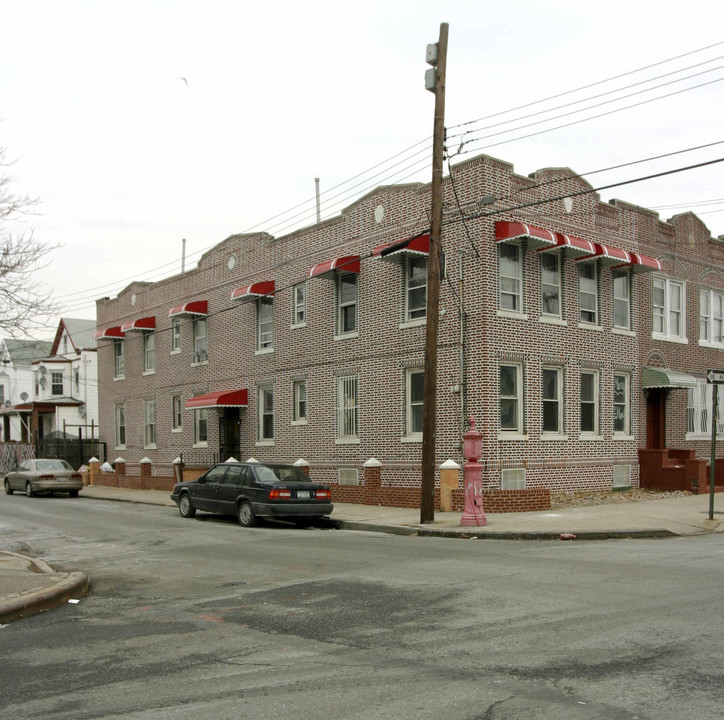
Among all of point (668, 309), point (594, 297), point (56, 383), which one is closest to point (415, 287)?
point (594, 297)

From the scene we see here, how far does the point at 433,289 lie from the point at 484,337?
3.44 meters

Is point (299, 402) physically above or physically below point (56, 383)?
below

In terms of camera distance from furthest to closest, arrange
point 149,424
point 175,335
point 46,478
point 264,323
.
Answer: point 149,424 < point 175,335 < point 46,478 < point 264,323

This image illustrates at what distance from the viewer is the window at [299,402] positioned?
26641mm

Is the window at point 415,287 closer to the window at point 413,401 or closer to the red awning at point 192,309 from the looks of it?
the window at point 413,401

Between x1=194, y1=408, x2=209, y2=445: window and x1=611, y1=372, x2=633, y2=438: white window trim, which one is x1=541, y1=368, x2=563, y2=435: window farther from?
x1=194, y1=408, x2=209, y2=445: window

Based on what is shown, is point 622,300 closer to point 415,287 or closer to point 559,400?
point 559,400

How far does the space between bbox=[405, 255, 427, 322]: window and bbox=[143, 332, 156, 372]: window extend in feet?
52.0

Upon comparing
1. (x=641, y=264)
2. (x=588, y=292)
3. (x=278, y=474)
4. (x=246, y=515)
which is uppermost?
(x=641, y=264)

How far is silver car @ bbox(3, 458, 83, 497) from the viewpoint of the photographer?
30219 millimetres

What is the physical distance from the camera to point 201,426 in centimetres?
3173

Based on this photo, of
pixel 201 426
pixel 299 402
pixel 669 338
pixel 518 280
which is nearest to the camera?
pixel 518 280

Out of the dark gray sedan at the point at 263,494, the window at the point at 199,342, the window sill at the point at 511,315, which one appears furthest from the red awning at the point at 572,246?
the window at the point at 199,342

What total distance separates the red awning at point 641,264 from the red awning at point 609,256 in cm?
22
